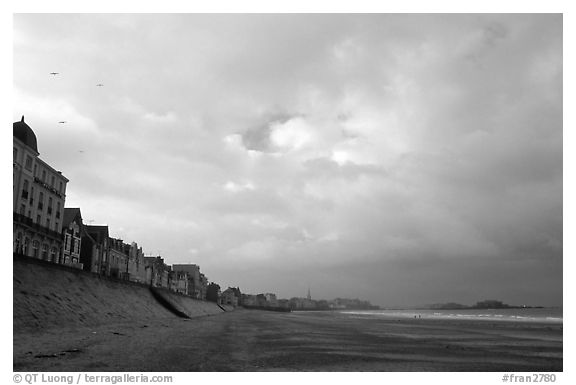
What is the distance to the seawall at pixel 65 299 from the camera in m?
33.8

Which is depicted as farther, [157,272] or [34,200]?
[157,272]

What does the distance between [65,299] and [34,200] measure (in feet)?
112

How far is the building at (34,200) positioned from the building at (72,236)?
4.74 meters

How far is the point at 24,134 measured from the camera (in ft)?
214

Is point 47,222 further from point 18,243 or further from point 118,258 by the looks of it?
point 118,258

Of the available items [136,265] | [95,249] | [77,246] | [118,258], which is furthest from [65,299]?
[136,265]

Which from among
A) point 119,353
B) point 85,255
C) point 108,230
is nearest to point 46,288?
point 119,353

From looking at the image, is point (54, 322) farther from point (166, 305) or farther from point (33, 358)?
point (166, 305)

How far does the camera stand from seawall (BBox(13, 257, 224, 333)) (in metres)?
33.8

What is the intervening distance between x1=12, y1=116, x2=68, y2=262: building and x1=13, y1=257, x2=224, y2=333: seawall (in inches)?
547

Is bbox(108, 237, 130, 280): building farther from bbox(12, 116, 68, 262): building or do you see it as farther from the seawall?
the seawall

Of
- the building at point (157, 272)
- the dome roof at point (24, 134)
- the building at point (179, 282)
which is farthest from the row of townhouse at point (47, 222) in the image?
the building at point (179, 282)
